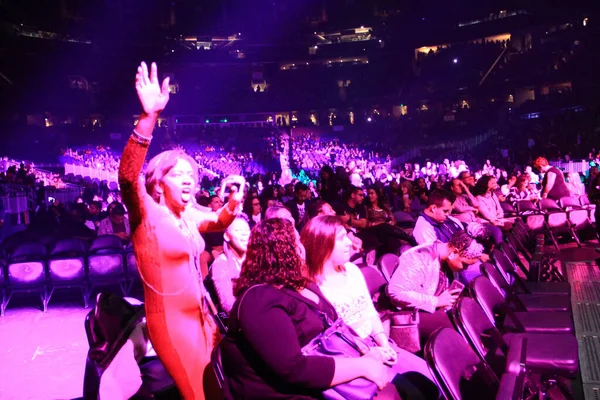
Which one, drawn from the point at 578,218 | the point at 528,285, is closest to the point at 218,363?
the point at 528,285

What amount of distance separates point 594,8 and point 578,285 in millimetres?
34373

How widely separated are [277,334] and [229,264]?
1340 mm

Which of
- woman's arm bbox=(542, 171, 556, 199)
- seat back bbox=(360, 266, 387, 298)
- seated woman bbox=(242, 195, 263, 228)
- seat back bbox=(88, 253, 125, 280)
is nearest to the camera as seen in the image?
seat back bbox=(360, 266, 387, 298)

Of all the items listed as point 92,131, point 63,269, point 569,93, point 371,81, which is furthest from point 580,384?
point 371,81

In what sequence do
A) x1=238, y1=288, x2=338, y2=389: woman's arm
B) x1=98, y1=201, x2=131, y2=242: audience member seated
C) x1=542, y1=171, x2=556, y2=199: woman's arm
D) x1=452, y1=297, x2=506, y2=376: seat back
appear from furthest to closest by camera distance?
x1=542, y1=171, x2=556, y2=199: woman's arm → x1=98, y1=201, x2=131, y2=242: audience member seated → x1=452, y1=297, x2=506, y2=376: seat back → x1=238, y1=288, x2=338, y2=389: woman's arm

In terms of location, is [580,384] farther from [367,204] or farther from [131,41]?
[131,41]

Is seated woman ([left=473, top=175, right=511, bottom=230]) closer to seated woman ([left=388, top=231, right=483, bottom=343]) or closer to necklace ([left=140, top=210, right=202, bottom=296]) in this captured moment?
seated woman ([left=388, top=231, right=483, bottom=343])

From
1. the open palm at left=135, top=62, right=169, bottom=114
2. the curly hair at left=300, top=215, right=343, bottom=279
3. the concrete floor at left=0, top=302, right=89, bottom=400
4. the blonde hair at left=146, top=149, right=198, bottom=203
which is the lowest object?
the concrete floor at left=0, top=302, right=89, bottom=400

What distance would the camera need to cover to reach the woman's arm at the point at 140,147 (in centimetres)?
203

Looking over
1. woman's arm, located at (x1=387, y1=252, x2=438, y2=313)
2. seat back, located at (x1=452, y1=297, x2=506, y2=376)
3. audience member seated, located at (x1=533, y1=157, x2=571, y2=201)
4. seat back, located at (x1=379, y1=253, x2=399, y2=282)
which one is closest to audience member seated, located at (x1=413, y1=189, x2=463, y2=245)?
seat back, located at (x1=379, y1=253, x2=399, y2=282)

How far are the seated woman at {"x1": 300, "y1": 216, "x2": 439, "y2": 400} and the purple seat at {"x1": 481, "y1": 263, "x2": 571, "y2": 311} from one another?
1.80 meters

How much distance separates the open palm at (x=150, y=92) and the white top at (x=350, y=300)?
4.16 feet

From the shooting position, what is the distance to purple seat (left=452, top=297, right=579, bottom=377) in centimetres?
314

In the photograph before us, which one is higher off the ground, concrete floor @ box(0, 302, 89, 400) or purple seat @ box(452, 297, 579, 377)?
purple seat @ box(452, 297, 579, 377)
